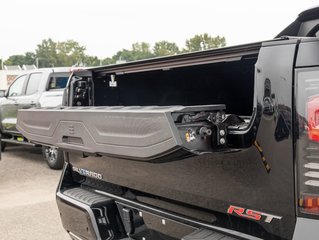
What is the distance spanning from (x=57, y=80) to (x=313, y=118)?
27.6 feet

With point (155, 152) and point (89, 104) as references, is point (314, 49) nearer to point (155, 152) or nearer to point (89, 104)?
point (155, 152)


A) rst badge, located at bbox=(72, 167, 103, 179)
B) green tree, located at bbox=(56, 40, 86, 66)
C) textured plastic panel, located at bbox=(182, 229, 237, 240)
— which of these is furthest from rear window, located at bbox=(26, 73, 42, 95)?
green tree, located at bbox=(56, 40, 86, 66)

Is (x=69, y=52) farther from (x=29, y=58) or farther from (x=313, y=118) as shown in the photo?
(x=313, y=118)

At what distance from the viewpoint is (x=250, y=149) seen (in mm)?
1894

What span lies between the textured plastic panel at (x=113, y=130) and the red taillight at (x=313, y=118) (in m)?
0.47

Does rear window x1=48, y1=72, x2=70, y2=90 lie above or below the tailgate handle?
above

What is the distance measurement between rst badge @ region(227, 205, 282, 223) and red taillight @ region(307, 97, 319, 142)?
42cm

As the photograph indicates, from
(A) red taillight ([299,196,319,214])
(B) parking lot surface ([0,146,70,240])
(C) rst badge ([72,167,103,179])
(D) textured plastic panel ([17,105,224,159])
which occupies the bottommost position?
(B) parking lot surface ([0,146,70,240])

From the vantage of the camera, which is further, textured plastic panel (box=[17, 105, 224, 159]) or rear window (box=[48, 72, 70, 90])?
rear window (box=[48, 72, 70, 90])

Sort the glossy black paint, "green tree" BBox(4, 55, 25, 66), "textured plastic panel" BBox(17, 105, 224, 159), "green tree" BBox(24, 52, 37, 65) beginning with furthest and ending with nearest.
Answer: "green tree" BBox(24, 52, 37, 65) → "green tree" BBox(4, 55, 25, 66) → "textured plastic panel" BBox(17, 105, 224, 159) → the glossy black paint

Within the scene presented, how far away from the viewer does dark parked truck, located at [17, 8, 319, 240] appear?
1711 millimetres

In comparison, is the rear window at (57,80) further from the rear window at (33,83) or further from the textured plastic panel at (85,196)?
the textured plastic panel at (85,196)

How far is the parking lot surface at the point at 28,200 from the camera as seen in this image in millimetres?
4811

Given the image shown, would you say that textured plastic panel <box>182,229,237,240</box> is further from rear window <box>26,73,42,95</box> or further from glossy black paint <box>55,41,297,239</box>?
rear window <box>26,73,42,95</box>
